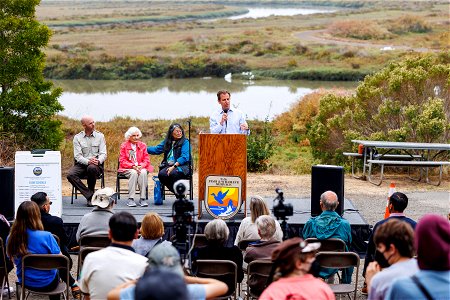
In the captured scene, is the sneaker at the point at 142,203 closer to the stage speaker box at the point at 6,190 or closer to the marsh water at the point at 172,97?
the stage speaker box at the point at 6,190

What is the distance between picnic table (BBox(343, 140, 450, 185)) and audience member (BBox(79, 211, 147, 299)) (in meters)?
10.2

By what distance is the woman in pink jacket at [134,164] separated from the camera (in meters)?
11.5

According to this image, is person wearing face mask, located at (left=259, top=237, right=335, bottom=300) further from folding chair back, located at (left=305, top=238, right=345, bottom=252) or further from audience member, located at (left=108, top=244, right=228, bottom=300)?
folding chair back, located at (left=305, top=238, right=345, bottom=252)

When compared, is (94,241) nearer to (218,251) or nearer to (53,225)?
(53,225)

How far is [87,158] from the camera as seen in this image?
11.5 meters

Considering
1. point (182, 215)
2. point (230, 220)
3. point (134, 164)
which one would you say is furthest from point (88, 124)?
point (182, 215)

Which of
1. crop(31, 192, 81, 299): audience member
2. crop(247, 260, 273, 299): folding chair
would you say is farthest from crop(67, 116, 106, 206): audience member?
crop(247, 260, 273, 299): folding chair

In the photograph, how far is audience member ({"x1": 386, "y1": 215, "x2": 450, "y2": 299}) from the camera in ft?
13.3

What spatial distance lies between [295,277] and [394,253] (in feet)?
1.90

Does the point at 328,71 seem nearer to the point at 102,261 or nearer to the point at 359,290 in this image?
the point at 359,290

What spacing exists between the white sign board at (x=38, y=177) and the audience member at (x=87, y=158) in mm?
637

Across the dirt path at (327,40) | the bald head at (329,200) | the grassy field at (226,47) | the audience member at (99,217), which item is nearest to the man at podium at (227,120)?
the audience member at (99,217)

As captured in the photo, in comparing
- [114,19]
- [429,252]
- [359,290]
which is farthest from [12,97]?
[114,19]

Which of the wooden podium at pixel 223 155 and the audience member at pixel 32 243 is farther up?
the wooden podium at pixel 223 155
